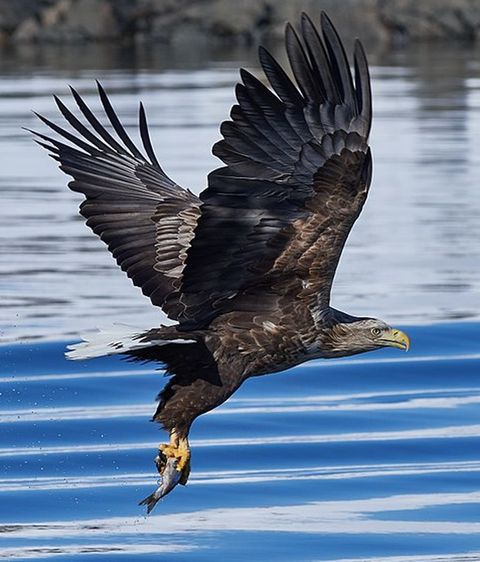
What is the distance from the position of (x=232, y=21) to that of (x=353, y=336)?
33562 mm

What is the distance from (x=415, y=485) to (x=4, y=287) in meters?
4.33

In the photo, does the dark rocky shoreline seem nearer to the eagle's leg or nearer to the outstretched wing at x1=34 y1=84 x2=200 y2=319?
the outstretched wing at x1=34 y1=84 x2=200 y2=319

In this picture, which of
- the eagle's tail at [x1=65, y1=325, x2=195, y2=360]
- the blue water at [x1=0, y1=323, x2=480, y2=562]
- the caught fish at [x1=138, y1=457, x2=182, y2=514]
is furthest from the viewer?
the blue water at [x1=0, y1=323, x2=480, y2=562]

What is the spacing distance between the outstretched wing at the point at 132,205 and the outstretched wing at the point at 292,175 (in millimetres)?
639

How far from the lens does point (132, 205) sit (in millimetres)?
7152

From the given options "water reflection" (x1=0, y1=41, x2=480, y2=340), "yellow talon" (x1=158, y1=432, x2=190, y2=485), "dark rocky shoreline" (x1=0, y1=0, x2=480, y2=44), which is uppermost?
"yellow talon" (x1=158, y1=432, x2=190, y2=485)

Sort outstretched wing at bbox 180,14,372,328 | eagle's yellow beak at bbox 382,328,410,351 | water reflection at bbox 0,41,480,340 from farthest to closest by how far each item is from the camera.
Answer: water reflection at bbox 0,41,480,340 → eagle's yellow beak at bbox 382,328,410,351 → outstretched wing at bbox 180,14,372,328

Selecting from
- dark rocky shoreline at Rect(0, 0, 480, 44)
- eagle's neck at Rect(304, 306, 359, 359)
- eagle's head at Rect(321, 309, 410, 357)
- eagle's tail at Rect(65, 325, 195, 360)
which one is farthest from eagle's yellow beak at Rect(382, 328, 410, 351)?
dark rocky shoreline at Rect(0, 0, 480, 44)

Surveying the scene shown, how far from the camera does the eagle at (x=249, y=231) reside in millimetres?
5832

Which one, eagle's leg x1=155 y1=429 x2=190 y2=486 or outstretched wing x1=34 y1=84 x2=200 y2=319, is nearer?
eagle's leg x1=155 y1=429 x2=190 y2=486

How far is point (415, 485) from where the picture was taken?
7574 millimetres

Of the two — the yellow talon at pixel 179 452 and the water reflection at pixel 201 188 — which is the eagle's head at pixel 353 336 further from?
the water reflection at pixel 201 188

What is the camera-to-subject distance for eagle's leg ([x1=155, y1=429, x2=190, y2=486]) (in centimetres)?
637

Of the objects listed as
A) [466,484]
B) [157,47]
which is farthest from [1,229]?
[157,47]
